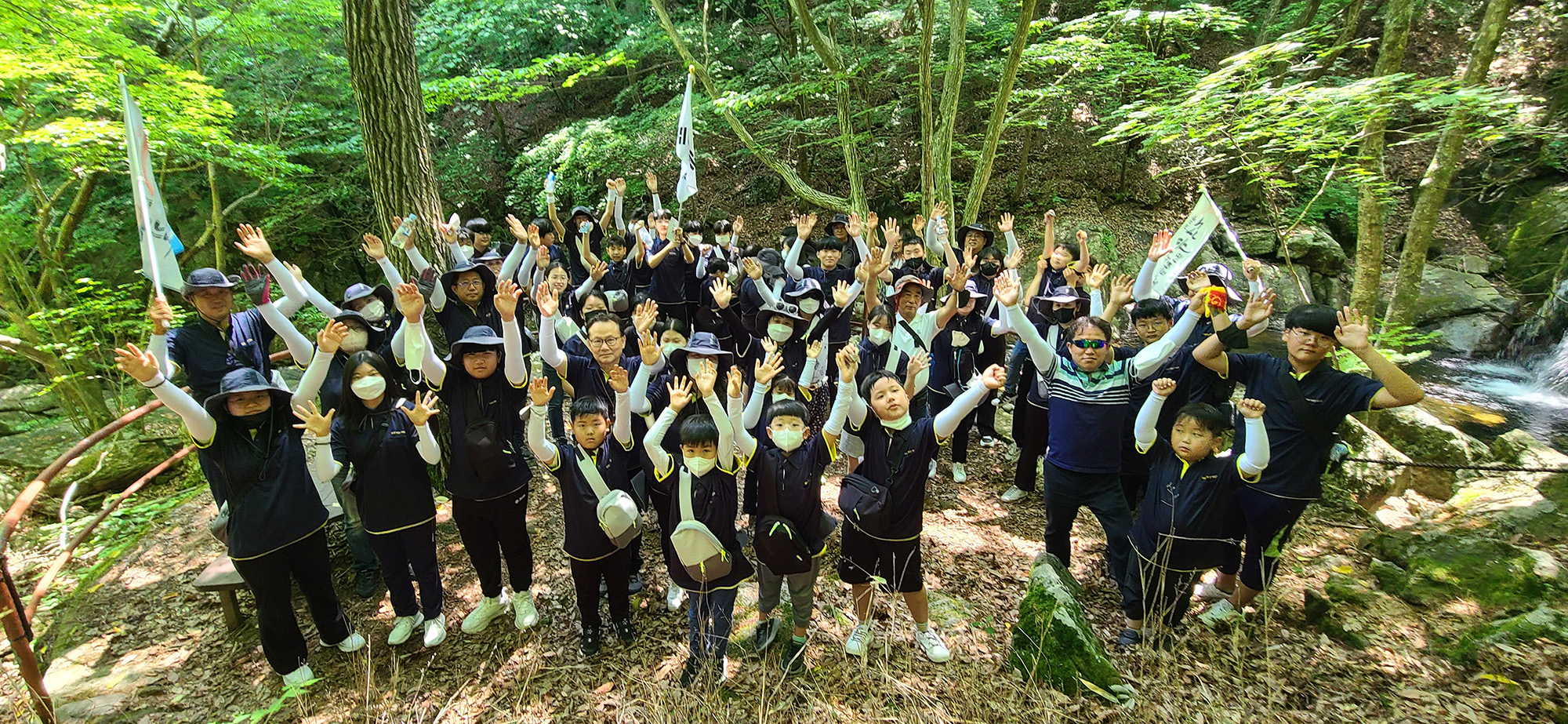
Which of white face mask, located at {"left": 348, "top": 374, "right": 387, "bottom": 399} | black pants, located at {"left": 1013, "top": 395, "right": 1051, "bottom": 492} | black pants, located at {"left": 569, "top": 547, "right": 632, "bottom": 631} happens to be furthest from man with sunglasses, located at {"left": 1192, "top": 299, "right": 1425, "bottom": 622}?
white face mask, located at {"left": 348, "top": 374, "right": 387, "bottom": 399}

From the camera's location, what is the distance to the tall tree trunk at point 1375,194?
686 centimetres

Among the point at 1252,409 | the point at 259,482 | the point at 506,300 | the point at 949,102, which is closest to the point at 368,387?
the point at 259,482

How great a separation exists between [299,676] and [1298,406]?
6.38 metres

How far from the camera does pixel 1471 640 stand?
12.5 ft

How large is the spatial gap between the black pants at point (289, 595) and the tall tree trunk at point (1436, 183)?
10570 millimetres

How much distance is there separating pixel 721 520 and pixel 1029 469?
3791mm

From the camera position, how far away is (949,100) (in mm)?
8031

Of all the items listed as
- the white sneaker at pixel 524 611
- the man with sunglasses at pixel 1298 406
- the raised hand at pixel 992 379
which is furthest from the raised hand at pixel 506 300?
the man with sunglasses at pixel 1298 406

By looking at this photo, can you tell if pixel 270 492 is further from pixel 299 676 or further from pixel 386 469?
pixel 299 676

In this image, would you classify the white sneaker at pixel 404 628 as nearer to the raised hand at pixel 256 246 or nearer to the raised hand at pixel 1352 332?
the raised hand at pixel 256 246

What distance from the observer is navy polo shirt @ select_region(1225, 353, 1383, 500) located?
12.4 ft

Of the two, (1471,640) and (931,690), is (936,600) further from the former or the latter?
(1471,640)

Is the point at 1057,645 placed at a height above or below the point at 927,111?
below

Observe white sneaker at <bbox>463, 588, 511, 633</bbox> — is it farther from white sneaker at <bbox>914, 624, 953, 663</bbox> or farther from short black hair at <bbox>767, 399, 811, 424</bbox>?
white sneaker at <bbox>914, 624, 953, 663</bbox>
